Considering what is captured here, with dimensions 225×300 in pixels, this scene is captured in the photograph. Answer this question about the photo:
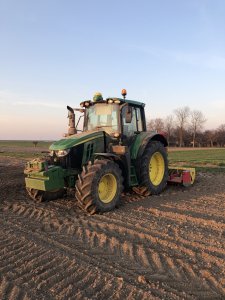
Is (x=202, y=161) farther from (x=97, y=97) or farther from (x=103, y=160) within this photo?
(x=103, y=160)

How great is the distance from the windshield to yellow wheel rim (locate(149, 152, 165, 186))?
1777 mm

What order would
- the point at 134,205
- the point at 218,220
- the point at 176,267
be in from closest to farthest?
the point at 176,267 < the point at 218,220 < the point at 134,205

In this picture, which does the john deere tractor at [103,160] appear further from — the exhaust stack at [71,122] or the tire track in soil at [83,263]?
the tire track in soil at [83,263]

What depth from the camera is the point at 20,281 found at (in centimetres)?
381

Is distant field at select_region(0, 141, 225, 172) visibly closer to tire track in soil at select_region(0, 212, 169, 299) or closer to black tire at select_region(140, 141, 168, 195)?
black tire at select_region(140, 141, 168, 195)

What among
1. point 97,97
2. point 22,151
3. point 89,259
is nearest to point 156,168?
point 97,97

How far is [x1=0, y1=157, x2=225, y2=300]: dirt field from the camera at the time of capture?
3.62m

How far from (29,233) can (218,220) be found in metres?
3.59

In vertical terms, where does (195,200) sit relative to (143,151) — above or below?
below

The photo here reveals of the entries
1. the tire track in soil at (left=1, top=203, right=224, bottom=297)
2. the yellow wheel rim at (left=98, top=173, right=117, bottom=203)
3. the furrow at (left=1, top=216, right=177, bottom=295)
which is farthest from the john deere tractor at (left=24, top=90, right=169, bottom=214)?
the furrow at (left=1, top=216, right=177, bottom=295)

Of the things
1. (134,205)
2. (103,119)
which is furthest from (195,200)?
(103,119)

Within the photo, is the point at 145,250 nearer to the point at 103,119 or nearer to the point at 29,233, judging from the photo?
the point at 29,233

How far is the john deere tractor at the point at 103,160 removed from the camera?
6895 mm

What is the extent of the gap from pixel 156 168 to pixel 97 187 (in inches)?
127
